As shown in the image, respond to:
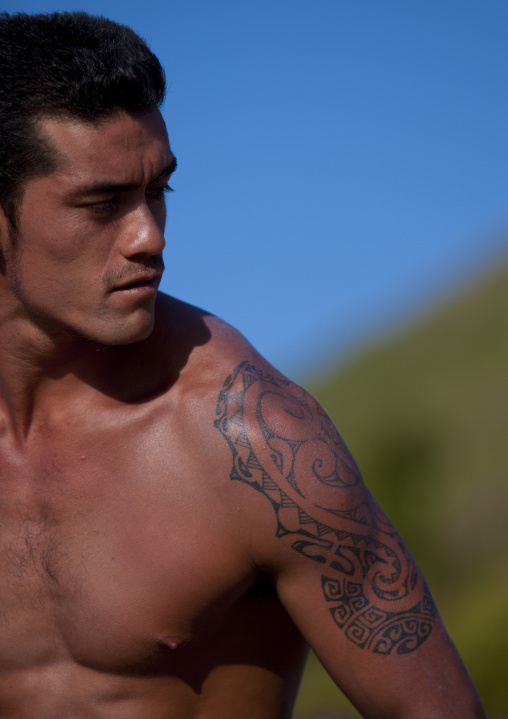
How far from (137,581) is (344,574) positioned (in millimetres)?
624

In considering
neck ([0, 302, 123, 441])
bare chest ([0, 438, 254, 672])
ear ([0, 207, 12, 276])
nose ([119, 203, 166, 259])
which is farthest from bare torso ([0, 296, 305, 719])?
ear ([0, 207, 12, 276])

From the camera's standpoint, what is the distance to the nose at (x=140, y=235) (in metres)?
2.90

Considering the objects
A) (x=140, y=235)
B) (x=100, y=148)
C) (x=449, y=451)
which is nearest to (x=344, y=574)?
(x=140, y=235)

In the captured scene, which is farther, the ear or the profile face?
the ear

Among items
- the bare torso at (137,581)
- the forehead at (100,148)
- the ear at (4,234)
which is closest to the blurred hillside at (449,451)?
the bare torso at (137,581)

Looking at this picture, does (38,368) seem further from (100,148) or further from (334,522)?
(334,522)

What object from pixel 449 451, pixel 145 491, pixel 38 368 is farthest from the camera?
pixel 449 451

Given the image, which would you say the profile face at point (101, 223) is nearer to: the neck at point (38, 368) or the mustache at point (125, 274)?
the mustache at point (125, 274)

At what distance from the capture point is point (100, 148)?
288 cm

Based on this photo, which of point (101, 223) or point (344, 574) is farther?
point (101, 223)

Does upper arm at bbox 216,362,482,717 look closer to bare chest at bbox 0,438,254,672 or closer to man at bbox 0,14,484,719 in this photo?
man at bbox 0,14,484,719

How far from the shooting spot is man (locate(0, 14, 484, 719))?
110 inches

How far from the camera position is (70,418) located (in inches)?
127

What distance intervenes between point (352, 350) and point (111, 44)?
3472 cm
